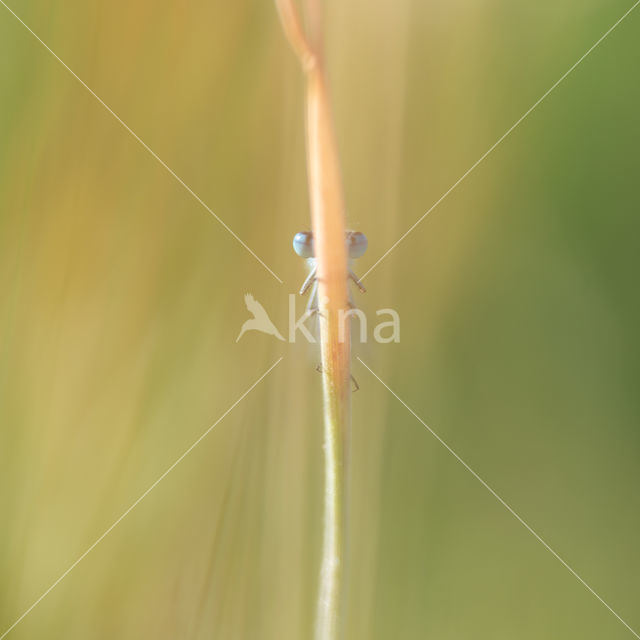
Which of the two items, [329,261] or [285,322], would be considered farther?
[285,322]

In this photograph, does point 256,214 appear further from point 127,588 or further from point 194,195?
point 127,588

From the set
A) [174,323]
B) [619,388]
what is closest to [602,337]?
[619,388]

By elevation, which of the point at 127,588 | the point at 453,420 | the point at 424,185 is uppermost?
the point at 424,185
